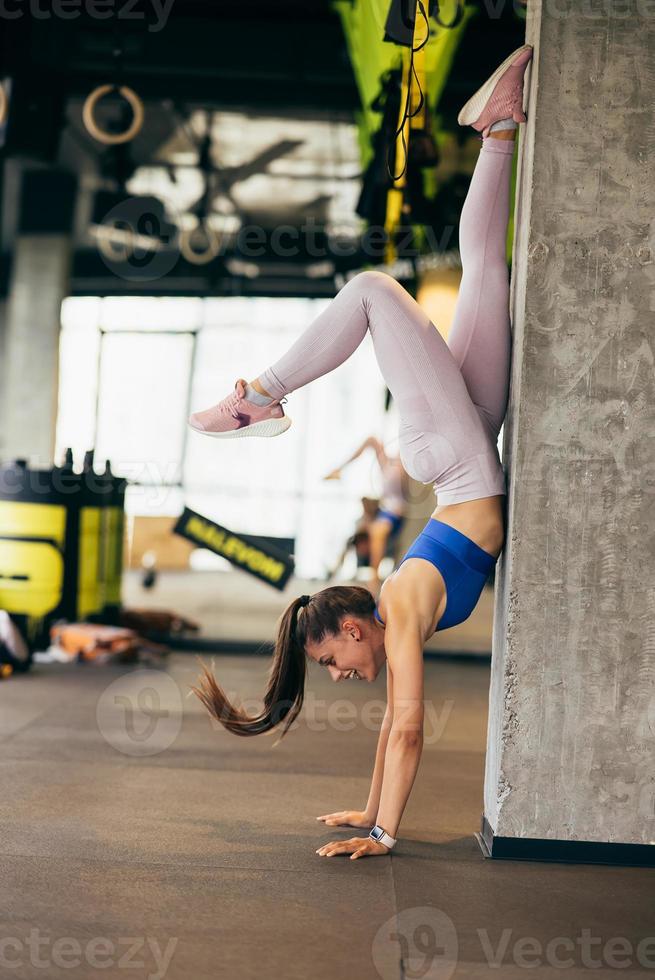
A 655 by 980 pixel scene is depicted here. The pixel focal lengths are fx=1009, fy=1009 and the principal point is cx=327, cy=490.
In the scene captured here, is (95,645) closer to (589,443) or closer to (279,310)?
(589,443)

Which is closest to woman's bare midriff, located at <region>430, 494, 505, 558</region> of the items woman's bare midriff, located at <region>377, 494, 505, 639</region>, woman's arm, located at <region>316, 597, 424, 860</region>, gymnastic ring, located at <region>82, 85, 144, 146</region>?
woman's bare midriff, located at <region>377, 494, 505, 639</region>

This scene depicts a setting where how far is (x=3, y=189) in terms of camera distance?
10742mm

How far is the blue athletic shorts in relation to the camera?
2.67 meters

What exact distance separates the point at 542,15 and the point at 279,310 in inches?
395

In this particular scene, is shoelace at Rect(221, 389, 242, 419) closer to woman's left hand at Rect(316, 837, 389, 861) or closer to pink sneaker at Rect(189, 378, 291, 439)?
pink sneaker at Rect(189, 378, 291, 439)

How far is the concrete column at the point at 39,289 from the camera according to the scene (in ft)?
33.5

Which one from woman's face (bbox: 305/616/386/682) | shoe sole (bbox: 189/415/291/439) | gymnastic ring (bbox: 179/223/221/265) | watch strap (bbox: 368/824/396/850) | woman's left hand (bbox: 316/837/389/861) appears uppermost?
gymnastic ring (bbox: 179/223/221/265)

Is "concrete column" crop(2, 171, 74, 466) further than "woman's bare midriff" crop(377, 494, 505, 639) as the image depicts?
Yes

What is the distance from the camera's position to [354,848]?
102 inches

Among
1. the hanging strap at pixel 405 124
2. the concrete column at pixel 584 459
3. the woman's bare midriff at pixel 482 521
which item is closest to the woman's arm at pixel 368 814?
the concrete column at pixel 584 459

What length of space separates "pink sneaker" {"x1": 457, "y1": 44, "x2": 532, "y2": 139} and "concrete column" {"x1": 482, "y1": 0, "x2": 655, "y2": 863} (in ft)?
0.17

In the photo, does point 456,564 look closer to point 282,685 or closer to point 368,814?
point 282,685

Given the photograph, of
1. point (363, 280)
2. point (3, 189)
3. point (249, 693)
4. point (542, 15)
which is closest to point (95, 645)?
point (249, 693)

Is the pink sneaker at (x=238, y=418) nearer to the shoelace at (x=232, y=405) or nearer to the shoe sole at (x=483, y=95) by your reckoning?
the shoelace at (x=232, y=405)
